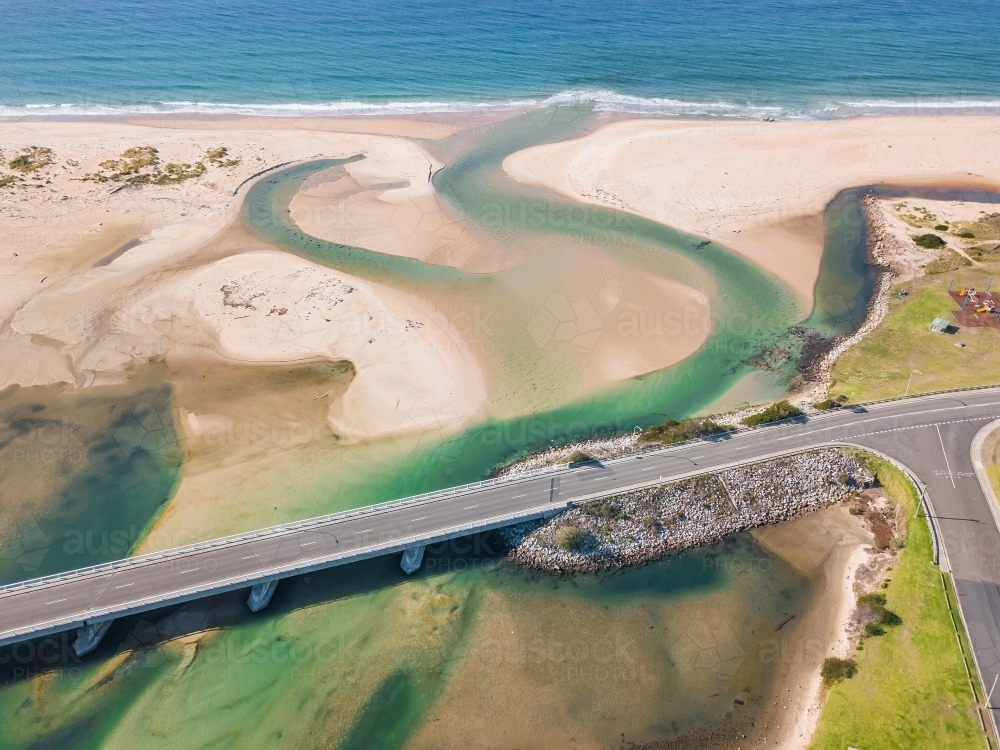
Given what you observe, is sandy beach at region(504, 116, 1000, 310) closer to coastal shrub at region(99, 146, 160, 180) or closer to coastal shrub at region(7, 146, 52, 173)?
coastal shrub at region(99, 146, 160, 180)

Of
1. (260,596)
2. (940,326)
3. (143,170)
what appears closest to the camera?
(260,596)

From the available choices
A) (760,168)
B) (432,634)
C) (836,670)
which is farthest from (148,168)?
(836,670)

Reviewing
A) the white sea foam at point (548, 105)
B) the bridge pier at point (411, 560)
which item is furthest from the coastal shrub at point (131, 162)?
the bridge pier at point (411, 560)

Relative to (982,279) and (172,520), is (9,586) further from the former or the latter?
(982,279)

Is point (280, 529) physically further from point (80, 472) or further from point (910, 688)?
point (910, 688)

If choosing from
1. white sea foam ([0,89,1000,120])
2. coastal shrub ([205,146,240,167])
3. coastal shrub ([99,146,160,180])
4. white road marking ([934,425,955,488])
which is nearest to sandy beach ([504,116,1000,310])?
white sea foam ([0,89,1000,120])
